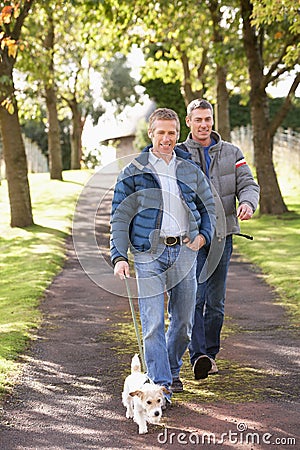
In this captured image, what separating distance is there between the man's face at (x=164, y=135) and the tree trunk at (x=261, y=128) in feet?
52.1

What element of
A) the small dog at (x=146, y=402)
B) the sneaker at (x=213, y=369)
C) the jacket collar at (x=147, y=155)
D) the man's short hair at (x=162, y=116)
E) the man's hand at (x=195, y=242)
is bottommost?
the sneaker at (x=213, y=369)

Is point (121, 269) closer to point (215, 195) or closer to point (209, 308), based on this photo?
point (215, 195)

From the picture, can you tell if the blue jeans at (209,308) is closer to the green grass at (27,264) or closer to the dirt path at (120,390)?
the dirt path at (120,390)

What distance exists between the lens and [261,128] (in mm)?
21922

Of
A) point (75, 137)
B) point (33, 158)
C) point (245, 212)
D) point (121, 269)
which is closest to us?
point (121, 269)

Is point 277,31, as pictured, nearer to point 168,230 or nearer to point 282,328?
point 282,328

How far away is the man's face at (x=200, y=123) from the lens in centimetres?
669

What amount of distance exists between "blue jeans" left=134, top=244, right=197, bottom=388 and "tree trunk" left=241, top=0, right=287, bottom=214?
16.1 meters

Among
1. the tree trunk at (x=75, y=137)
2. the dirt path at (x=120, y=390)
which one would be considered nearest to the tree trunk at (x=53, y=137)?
the tree trunk at (x=75, y=137)

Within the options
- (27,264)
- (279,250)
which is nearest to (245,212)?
(27,264)

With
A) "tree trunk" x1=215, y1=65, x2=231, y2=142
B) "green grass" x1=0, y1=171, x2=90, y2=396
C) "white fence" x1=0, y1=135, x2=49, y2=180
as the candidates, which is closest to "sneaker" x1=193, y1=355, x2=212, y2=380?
"green grass" x1=0, y1=171, x2=90, y2=396

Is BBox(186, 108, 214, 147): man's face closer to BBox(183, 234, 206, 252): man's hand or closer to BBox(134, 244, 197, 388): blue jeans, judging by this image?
BBox(183, 234, 206, 252): man's hand

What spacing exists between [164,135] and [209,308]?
73.4 inches

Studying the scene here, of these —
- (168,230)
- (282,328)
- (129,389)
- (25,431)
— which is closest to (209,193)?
(168,230)
